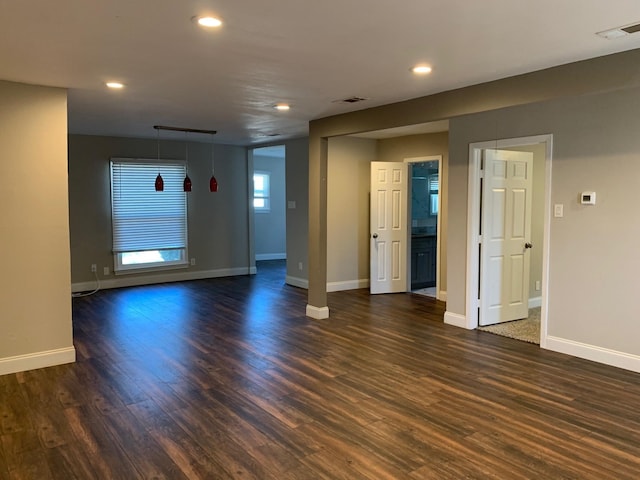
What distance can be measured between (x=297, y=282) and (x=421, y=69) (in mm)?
5088

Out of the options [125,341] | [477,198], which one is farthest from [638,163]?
[125,341]

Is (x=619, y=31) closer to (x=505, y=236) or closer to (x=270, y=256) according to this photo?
(x=505, y=236)

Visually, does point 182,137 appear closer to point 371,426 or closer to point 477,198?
point 477,198

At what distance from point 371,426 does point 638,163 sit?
2.98 meters

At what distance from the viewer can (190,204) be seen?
8609mm

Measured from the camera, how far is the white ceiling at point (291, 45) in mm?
2422

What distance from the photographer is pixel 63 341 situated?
14.0 ft

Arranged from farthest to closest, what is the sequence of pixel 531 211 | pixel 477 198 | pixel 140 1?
pixel 531 211, pixel 477 198, pixel 140 1

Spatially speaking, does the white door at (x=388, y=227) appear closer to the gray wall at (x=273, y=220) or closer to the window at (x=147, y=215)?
the window at (x=147, y=215)

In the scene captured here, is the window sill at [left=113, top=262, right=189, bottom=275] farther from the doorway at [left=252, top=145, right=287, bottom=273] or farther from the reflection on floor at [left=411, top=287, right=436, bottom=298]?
the reflection on floor at [left=411, top=287, right=436, bottom=298]

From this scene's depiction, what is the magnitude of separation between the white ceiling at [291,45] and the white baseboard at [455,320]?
2.54 meters

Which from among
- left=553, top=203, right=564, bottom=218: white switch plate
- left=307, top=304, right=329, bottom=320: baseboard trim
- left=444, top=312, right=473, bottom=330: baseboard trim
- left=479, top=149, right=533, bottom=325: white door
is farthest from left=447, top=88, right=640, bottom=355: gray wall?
left=307, top=304, right=329, bottom=320: baseboard trim

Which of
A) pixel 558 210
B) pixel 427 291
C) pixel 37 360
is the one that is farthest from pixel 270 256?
pixel 558 210

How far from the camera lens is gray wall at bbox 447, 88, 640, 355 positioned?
12.9 ft
